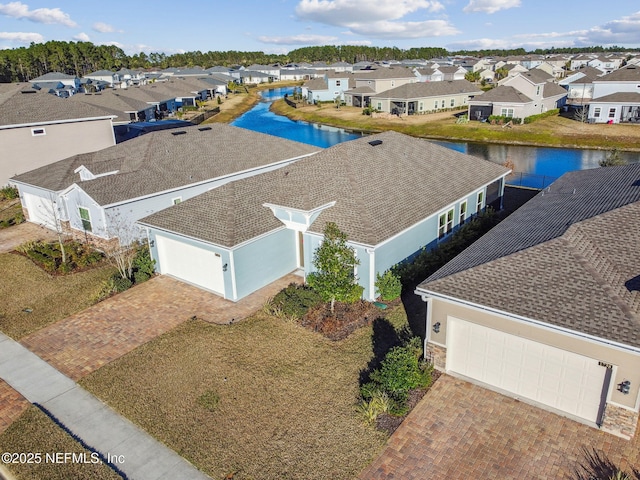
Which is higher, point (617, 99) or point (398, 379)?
point (617, 99)

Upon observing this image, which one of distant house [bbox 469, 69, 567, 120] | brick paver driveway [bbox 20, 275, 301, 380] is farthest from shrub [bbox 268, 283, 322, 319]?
distant house [bbox 469, 69, 567, 120]

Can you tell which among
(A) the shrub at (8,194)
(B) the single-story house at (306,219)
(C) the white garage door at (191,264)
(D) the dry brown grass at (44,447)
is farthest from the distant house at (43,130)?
(D) the dry brown grass at (44,447)

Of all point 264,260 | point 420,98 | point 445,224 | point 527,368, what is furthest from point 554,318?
point 420,98

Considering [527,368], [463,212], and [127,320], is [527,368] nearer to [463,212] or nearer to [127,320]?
[463,212]

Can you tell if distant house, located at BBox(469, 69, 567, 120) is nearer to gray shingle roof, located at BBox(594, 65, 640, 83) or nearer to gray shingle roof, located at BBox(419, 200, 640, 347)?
gray shingle roof, located at BBox(594, 65, 640, 83)

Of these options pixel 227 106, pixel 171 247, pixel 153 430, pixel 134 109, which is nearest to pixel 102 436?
pixel 153 430

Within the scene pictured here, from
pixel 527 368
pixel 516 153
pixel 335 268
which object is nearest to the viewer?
pixel 527 368

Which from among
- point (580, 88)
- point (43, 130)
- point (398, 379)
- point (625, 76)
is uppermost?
point (625, 76)

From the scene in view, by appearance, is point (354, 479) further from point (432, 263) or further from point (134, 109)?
point (134, 109)
